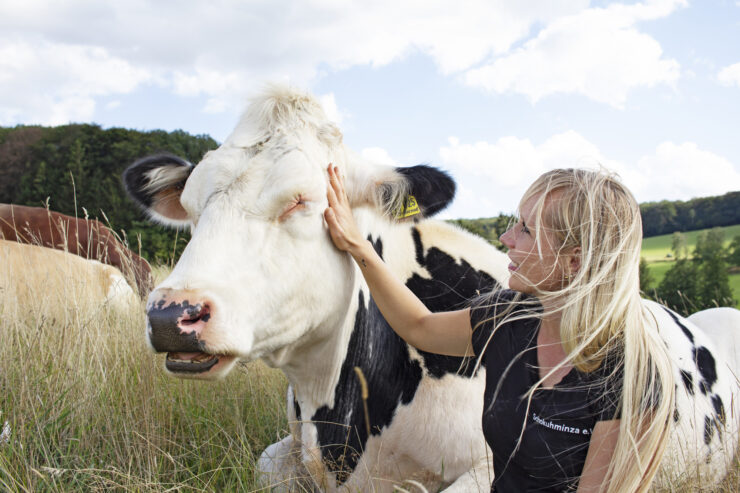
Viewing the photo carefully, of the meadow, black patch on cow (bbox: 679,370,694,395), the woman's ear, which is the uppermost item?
the woman's ear

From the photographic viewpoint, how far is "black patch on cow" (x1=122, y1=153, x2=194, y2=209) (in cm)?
326

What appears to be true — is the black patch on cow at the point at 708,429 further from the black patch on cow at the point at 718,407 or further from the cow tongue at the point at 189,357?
the cow tongue at the point at 189,357

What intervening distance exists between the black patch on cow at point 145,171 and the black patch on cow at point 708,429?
331 cm

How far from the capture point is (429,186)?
2904 millimetres

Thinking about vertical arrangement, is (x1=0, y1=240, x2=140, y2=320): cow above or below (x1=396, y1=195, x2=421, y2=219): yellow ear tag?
below

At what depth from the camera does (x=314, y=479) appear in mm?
2799

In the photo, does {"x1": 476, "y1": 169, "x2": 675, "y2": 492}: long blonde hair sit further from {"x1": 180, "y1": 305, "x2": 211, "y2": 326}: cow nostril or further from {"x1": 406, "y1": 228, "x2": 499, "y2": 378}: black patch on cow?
{"x1": 180, "y1": 305, "x2": 211, "y2": 326}: cow nostril

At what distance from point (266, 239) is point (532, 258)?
106 cm

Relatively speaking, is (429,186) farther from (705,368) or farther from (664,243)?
(664,243)

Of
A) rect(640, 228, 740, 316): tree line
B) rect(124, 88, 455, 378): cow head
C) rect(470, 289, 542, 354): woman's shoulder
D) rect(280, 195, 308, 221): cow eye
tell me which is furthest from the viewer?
rect(640, 228, 740, 316): tree line

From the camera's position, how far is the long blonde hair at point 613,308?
5.96ft

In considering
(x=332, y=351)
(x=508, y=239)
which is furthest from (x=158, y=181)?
(x=508, y=239)

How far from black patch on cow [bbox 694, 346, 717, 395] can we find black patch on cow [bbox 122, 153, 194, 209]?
132 inches

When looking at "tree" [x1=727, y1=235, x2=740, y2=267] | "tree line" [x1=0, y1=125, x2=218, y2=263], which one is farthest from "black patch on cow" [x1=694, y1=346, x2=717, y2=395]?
"tree" [x1=727, y1=235, x2=740, y2=267]
